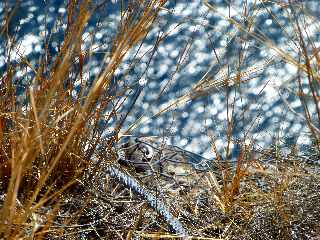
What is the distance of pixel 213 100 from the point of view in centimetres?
353

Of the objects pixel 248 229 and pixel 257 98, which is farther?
pixel 257 98

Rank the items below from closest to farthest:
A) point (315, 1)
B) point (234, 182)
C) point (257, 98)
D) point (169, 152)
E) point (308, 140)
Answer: point (234, 182), point (169, 152), point (308, 140), point (257, 98), point (315, 1)

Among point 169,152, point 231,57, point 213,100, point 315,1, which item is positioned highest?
point 315,1

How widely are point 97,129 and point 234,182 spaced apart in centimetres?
42

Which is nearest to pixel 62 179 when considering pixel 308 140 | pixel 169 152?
pixel 169 152

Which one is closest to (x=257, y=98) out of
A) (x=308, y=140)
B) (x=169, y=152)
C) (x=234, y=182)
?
(x=308, y=140)

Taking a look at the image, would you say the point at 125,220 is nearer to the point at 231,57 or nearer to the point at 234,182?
the point at 234,182

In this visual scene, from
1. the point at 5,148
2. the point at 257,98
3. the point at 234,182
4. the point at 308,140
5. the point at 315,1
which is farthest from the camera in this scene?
the point at 315,1

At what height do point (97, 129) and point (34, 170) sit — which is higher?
point (97, 129)

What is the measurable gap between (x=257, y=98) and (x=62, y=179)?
1833 millimetres

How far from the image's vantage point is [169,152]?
268 centimetres

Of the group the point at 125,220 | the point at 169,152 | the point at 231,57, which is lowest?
the point at 125,220

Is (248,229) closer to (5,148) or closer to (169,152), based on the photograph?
(5,148)

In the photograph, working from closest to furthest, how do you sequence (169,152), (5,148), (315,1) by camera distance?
(5,148) → (169,152) → (315,1)
